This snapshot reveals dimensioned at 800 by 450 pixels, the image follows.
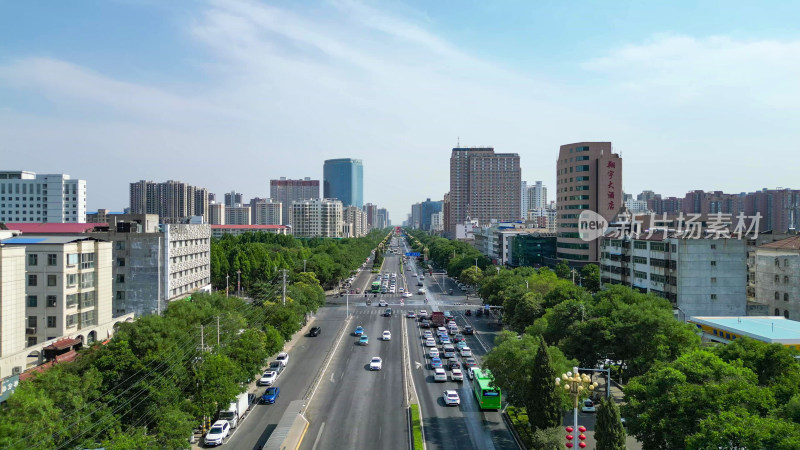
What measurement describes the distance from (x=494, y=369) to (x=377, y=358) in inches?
756

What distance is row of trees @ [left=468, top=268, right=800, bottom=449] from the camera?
21.4 meters

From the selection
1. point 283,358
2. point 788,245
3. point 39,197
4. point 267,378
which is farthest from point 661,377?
point 39,197

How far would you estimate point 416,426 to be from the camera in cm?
3416

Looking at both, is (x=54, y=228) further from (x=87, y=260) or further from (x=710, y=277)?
(x=710, y=277)

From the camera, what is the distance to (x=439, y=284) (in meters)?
124

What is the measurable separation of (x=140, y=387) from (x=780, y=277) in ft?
226

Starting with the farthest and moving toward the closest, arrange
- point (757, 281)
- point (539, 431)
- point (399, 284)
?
point (399, 284) → point (757, 281) → point (539, 431)

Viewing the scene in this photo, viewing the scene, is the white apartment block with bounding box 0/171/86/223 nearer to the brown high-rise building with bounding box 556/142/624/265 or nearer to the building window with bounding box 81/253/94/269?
the building window with bounding box 81/253/94/269

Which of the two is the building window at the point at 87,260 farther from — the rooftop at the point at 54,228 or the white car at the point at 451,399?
the white car at the point at 451,399

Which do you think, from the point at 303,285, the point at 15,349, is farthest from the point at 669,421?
the point at 303,285

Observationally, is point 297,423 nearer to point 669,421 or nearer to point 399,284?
point 669,421

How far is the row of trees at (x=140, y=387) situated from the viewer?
2319cm

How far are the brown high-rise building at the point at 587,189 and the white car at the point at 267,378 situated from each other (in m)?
73.7

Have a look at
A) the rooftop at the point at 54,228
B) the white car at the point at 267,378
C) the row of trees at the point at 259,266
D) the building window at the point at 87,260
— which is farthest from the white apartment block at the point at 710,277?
the rooftop at the point at 54,228
